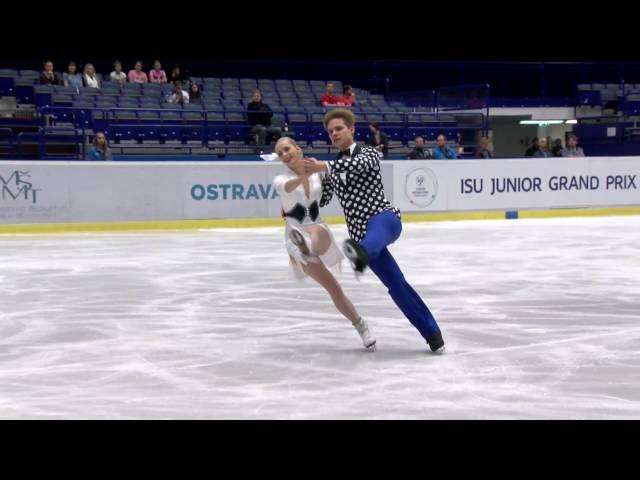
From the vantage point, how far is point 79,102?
721 inches

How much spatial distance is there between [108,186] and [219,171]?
203 cm

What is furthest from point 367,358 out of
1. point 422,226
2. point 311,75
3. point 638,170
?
point 311,75

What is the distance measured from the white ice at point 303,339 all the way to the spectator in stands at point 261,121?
7.74 meters

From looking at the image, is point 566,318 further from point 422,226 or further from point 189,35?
point 189,35

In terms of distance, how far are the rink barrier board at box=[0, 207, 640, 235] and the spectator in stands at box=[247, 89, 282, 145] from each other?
282cm

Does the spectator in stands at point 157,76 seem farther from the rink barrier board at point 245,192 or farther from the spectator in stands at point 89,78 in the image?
the rink barrier board at point 245,192

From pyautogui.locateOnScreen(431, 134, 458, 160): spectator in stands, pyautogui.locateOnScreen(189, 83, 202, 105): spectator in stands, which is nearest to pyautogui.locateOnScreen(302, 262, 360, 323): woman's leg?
pyautogui.locateOnScreen(431, 134, 458, 160): spectator in stands

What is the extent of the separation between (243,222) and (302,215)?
1104 cm

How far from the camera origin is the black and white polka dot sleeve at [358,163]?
519 centimetres

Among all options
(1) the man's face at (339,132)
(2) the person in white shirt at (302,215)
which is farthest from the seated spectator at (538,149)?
(1) the man's face at (339,132)

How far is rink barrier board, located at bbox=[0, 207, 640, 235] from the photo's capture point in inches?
590

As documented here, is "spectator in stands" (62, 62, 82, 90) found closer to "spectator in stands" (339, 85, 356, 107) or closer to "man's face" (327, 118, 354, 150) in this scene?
"spectator in stands" (339, 85, 356, 107)

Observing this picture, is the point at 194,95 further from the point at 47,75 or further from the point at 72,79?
the point at 47,75
